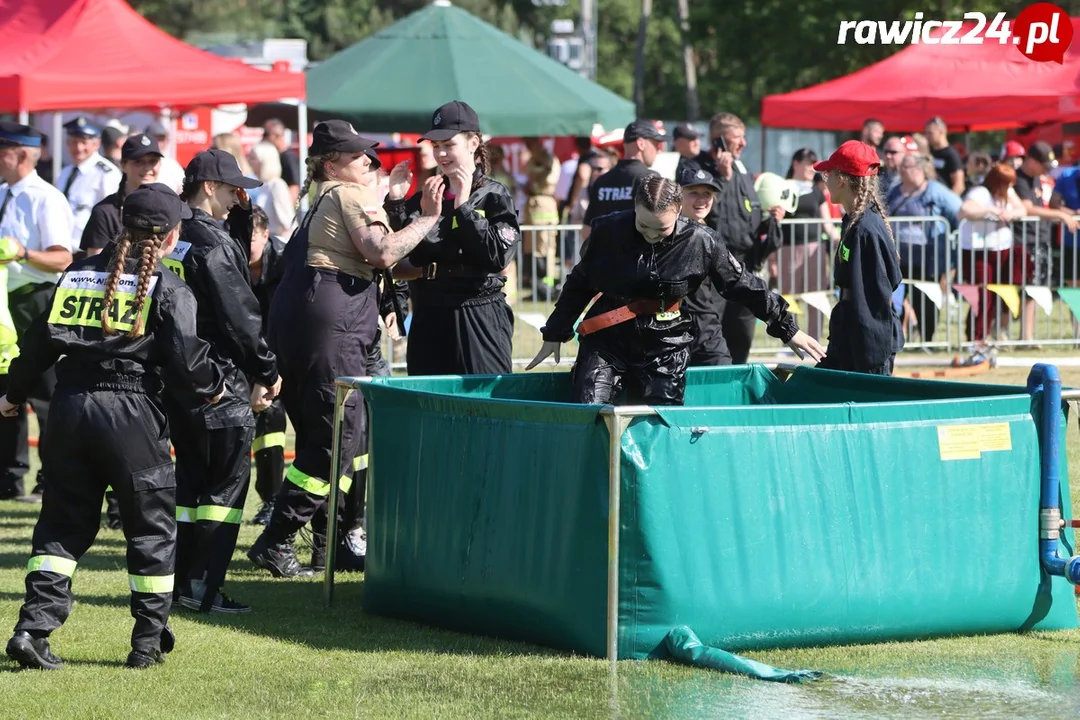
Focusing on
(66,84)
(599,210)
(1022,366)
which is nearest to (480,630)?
(599,210)

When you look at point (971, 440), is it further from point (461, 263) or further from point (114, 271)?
point (114, 271)

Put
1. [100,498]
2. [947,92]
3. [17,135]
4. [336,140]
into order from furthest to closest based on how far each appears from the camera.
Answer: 1. [947,92]
2. [17,135]
3. [336,140]
4. [100,498]

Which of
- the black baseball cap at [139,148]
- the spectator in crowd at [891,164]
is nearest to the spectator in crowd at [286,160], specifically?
the spectator in crowd at [891,164]

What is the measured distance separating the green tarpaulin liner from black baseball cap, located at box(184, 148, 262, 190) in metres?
1.27

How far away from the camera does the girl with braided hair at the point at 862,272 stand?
8102 millimetres

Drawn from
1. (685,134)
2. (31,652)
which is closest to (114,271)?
(31,652)

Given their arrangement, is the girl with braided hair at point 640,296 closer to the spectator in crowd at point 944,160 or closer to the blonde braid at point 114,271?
the blonde braid at point 114,271

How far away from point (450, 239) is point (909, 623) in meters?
2.88

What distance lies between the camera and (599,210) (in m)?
13.9

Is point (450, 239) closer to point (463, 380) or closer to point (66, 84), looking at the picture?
point (463, 380)

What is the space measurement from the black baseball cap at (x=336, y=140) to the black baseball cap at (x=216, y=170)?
1.39 ft

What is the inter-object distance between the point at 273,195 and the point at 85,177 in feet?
10.1

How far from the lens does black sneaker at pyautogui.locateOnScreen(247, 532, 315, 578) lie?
8.15 m

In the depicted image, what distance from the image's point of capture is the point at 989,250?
16625 mm
